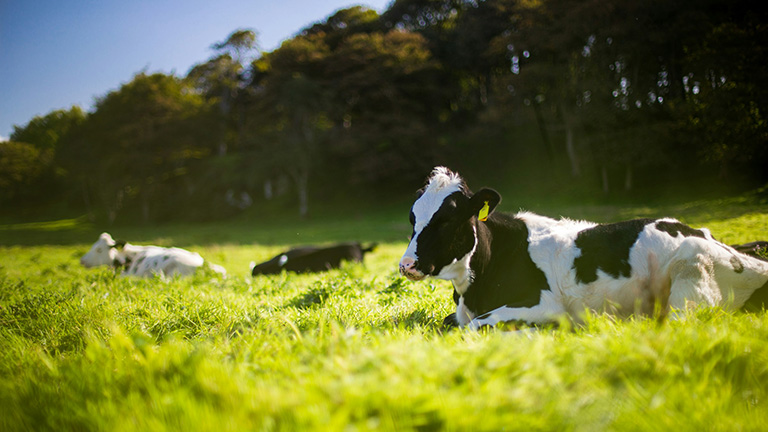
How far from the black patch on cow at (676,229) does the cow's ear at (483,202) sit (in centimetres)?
135

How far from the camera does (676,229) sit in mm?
3625

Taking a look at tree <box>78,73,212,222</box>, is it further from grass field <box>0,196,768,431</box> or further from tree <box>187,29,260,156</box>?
grass field <box>0,196,768,431</box>

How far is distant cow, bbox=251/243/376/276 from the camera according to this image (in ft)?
32.2

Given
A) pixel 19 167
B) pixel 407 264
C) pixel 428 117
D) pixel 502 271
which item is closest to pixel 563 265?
pixel 502 271

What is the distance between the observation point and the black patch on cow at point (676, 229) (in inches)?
141

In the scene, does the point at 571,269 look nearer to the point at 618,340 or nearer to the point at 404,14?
the point at 618,340

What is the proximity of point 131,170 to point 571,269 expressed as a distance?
4156 centimetres

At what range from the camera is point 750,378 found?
211cm

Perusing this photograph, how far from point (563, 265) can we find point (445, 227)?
106 cm

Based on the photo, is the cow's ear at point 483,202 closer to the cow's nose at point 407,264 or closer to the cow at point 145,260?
the cow's nose at point 407,264

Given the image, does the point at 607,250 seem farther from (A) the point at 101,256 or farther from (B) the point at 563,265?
(A) the point at 101,256

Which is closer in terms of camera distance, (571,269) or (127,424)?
(127,424)

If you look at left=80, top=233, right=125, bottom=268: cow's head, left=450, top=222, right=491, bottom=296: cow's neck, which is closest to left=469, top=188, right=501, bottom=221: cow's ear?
left=450, top=222, right=491, bottom=296: cow's neck

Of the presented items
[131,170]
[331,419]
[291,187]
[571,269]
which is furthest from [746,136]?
[131,170]
